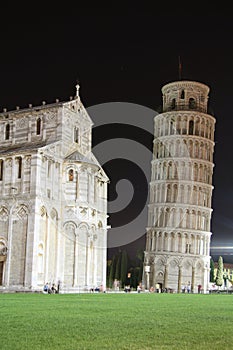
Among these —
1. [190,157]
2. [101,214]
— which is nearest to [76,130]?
[101,214]

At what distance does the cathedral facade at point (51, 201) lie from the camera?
49.2 metres

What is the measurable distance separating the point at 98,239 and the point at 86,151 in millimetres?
8159

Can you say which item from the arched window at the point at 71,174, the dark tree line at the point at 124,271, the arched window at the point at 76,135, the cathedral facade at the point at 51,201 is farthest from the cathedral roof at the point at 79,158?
the dark tree line at the point at 124,271

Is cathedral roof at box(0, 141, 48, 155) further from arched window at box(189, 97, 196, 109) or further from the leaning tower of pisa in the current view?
arched window at box(189, 97, 196, 109)

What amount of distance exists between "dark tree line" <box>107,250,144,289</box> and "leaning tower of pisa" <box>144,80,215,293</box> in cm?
400

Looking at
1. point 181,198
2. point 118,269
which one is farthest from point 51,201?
point 118,269

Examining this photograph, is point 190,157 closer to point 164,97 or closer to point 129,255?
point 164,97

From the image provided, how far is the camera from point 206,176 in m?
90.8

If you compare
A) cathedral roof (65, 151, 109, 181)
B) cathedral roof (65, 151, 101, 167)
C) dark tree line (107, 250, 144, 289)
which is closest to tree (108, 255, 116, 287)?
dark tree line (107, 250, 144, 289)

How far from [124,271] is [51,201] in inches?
1699

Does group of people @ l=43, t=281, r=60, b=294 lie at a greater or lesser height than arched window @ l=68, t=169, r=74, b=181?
lesser

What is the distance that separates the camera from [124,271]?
9256 cm

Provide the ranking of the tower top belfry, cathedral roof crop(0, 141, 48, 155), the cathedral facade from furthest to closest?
the tower top belfry
cathedral roof crop(0, 141, 48, 155)
the cathedral facade

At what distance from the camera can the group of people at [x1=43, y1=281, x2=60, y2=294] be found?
155ft
